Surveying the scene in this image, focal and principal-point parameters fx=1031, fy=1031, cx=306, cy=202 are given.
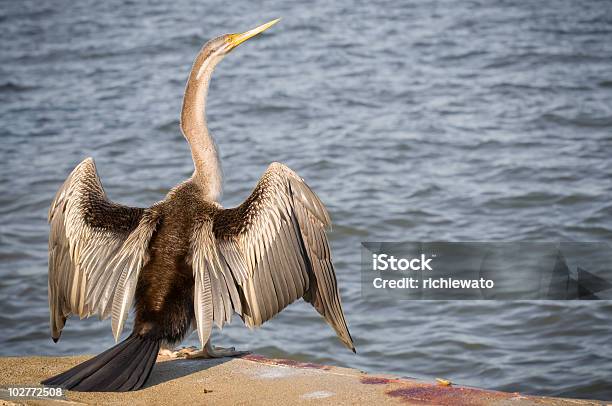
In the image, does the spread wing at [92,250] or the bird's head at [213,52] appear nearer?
the spread wing at [92,250]

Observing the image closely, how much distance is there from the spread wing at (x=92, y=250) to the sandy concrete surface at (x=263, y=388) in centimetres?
31

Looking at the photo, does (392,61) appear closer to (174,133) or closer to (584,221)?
(174,133)

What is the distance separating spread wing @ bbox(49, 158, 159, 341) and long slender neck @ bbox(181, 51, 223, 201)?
441mm

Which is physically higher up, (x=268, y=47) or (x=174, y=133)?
(x=268, y=47)

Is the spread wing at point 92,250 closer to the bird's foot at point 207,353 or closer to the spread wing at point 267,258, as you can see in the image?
the spread wing at point 267,258

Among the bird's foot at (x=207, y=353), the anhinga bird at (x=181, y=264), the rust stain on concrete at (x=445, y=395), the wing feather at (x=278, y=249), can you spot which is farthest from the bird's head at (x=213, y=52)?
the rust stain on concrete at (x=445, y=395)

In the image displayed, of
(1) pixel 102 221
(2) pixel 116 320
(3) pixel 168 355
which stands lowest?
(3) pixel 168 355

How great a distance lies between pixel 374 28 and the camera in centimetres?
1546

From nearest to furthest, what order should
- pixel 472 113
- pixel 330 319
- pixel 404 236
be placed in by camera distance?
pixel 330 319 → pixel 404 236 → pixel 472 113

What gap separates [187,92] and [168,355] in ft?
4.66

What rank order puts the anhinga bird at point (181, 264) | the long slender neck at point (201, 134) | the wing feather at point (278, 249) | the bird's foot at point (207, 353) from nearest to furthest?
the anhinga bird at point (181, 264) → the wing feather at point (278, 249) → the bird's foot at point (207, 353) → the long slender neck at point (201, 134)

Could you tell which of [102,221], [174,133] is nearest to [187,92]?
[102,221]

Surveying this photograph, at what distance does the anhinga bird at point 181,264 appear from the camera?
179 inches

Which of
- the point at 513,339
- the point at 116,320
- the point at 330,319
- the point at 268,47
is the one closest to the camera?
the point at 116,320
